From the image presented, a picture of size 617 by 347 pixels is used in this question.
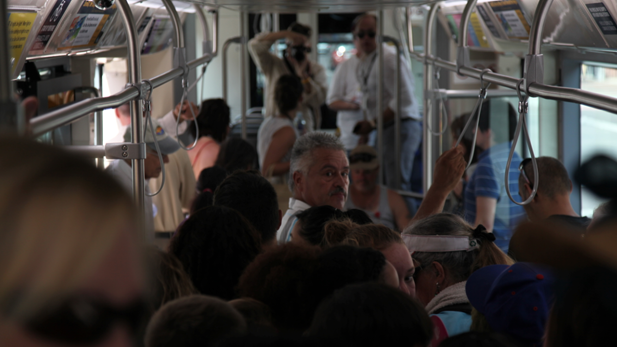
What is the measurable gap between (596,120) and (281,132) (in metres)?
2.01

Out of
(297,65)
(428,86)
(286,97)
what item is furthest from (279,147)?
(297,65)

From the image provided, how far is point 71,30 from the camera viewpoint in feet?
7.86

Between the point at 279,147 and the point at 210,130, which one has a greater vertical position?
the point at 210,130

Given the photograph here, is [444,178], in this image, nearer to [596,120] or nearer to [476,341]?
[476,341]

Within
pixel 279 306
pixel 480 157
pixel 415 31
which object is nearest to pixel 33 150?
pixel 279 306

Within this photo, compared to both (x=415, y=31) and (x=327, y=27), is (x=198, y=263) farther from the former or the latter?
(x=327, y=27)

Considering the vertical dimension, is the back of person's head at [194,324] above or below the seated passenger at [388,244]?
above

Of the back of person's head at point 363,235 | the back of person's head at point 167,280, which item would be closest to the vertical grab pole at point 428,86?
the back of person's head at point 363,235

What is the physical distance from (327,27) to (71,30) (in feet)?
21.6

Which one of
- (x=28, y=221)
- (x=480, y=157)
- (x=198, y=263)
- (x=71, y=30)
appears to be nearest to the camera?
(x=28, y=221)

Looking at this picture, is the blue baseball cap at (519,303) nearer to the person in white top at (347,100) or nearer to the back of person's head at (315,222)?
the back of person's head at (315,222)

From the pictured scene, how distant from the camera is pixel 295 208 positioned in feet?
7.77

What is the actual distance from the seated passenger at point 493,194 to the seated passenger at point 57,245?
281cm

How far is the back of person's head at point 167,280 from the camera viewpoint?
1186 mm
